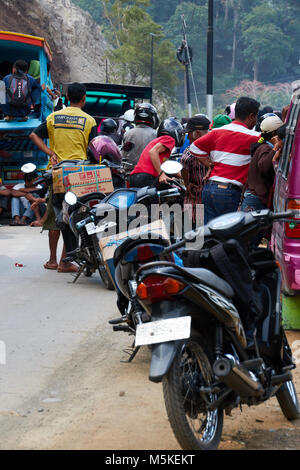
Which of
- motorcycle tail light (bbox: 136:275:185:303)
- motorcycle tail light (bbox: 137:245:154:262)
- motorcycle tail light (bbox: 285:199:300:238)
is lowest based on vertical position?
motorcycle tail light (bbox: 285:199:300:238)

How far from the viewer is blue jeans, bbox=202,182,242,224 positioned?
768 cm

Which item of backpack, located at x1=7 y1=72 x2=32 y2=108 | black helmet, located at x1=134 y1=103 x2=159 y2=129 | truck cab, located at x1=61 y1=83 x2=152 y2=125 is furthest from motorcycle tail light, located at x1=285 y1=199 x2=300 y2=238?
truck cab, located at x1=61 y1=83 x2=152 y2=125

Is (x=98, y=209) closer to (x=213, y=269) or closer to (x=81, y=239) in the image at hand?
(x=81, y=239)

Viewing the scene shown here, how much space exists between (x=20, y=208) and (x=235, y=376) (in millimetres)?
12421

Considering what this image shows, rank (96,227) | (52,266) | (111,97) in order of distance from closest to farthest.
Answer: (96,227), (52,266), (111,97)

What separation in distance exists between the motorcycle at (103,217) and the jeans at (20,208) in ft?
19.6

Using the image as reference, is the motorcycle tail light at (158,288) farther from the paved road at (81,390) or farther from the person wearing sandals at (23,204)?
the person wearing sandals at (23,204)

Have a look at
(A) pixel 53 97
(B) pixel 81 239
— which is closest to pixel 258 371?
(B) pixel 81 239

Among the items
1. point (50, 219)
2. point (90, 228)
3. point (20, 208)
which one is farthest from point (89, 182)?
point (20, 208)

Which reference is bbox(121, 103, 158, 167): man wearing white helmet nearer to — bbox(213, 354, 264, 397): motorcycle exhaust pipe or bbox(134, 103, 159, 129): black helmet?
bbox(134, 103, 159, 129): black helmet

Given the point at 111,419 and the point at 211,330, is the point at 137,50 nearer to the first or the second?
the point at 111,419

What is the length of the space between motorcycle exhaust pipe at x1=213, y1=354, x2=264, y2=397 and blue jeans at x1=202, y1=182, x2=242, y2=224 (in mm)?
3623

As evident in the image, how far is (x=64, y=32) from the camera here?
170 ft

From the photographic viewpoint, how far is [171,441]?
4.43 metres
